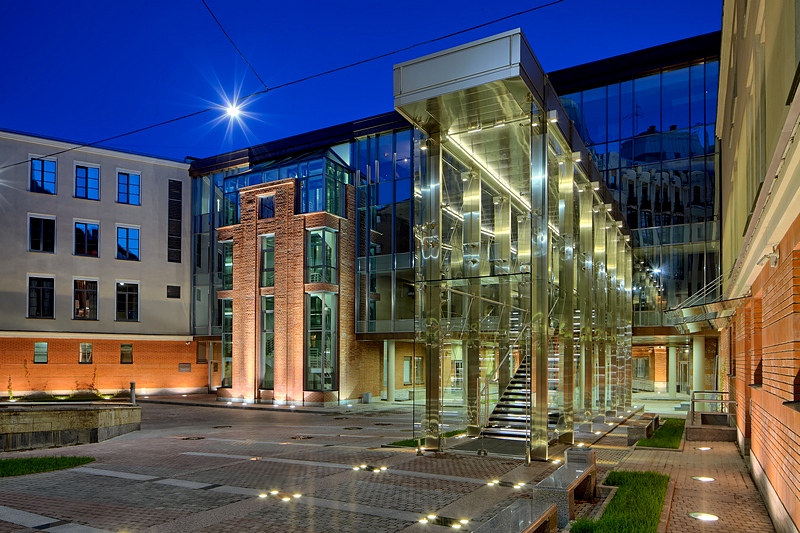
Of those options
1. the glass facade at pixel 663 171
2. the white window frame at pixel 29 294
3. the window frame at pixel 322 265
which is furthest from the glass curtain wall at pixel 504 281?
the white window frame at pixel 29 294

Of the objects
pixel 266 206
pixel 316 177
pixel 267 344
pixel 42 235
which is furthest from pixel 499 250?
pixel 42 235

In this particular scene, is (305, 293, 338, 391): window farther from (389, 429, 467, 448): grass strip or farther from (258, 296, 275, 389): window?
(389, 429, 467, 448): grass strip

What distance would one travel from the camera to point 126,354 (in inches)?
1467

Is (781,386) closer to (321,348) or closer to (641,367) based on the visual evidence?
(321,348)

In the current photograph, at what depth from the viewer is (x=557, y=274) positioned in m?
17.5

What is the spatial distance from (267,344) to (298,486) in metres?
21.6

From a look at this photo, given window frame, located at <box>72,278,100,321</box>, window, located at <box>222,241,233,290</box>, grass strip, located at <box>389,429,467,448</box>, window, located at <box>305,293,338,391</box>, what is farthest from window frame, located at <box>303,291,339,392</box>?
grass strip, located at <box>389,429,467,448</box>

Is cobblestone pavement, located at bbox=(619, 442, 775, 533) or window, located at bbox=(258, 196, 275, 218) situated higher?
window, located at bbox=(258, 196, 275, 218)

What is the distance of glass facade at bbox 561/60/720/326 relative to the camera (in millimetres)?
28062

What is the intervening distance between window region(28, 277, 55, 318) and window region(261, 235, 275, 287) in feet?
39.2

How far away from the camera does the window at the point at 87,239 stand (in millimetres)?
36188

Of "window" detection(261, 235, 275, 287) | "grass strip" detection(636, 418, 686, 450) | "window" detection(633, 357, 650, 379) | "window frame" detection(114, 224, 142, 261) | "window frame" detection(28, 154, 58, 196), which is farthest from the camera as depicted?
"window" detection(633, 357, 650, 379)

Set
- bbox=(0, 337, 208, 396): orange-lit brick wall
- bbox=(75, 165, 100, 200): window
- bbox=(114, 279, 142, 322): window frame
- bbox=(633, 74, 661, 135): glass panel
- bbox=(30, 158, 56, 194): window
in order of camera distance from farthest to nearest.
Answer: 1. bbox=(114, 279, 142, 322): window frame
2. bbox=(75, 165, 100, 200): window
3. bbox=(30, 158, 56, 194): window
4. bbox=(0, 337, 208, 396): orange-lit brick wall
5. bbox=(633, 74, 661, 135): glass panel

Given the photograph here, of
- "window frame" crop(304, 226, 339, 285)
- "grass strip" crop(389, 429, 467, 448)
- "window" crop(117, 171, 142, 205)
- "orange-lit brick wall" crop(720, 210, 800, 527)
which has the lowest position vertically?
"grass strip" crop(389, 429, 467, 448)
